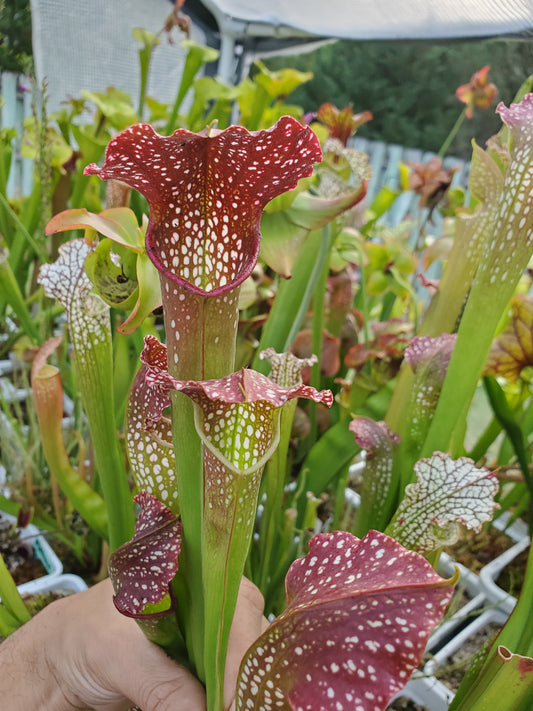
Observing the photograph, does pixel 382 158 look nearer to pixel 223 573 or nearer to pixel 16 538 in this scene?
pixel 16 538

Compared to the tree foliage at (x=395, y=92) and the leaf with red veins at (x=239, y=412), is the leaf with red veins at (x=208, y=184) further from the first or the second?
the tree foliage at (x=395, y=92)

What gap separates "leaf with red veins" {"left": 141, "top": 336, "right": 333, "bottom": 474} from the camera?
27cm

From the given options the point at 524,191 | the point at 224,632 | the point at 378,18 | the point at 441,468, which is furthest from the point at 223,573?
the point at 378,18

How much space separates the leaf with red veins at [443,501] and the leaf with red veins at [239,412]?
0.18m

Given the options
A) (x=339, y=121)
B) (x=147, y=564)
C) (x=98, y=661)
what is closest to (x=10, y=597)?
(x=98, y=661)

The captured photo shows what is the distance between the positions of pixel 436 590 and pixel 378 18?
1.19 metres

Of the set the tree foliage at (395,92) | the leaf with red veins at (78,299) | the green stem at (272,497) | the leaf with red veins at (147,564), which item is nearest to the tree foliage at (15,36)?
the leaf with red veins at (78,299)

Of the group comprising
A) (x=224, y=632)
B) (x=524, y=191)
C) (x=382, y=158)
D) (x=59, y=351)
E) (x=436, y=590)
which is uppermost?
(x=524, y=191)

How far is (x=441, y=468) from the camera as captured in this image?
0.44 m

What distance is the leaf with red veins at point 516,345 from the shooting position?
0.69 meters

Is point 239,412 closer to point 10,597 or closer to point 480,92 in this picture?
point 10,597

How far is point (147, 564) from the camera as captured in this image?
0.34 meters

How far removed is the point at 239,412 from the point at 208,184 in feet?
0.40

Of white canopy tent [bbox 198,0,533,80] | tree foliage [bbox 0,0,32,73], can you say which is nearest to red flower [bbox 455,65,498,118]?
white canopy tent [bbox 198,0,533,80]
